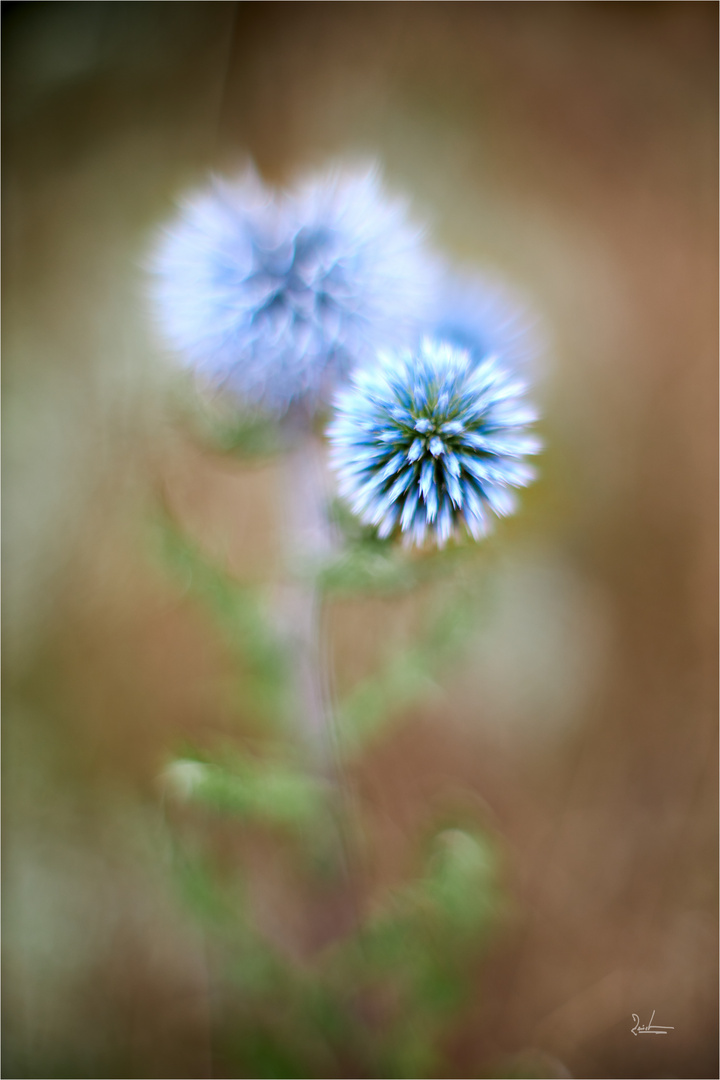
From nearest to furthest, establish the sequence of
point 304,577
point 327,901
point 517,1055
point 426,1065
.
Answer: point 304,577, point 426,1065, point 517,1055, point 327,901

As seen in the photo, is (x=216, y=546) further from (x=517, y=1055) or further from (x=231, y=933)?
(x=517, y=1055)

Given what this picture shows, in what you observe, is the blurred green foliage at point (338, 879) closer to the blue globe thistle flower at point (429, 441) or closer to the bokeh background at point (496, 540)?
the blue globe thistle flower at point (429, 441)

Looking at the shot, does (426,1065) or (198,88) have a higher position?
(198,88)

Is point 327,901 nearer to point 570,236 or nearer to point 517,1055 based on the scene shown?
point 517,1055

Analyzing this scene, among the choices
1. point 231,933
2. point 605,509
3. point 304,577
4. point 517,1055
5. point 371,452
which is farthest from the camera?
point 605,509

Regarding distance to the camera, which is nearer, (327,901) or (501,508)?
(501,508)

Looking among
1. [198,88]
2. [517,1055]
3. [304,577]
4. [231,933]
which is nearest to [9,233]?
[198,88]

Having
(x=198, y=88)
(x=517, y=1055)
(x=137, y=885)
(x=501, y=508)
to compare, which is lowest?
(x=517, y=1055)
